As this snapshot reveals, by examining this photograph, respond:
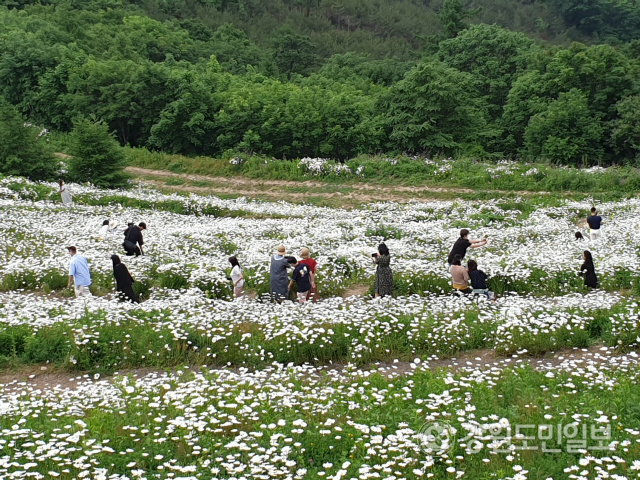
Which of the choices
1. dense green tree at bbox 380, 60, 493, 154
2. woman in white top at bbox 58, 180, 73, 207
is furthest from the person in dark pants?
dense green tree at bbox 380, 60, 493, 154

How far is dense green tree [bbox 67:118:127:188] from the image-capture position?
30859 mm

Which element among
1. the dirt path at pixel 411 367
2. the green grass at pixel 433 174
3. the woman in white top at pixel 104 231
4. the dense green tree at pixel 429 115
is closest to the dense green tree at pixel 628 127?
the green grass at pixel 433 174

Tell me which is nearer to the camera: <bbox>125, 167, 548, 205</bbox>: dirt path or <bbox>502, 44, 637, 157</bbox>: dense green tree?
<bbox>125, 167, 548, 205</bbox>: dirt path

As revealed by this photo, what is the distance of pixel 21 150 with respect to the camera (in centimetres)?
3050

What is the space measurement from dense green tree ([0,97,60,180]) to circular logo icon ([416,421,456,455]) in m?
27.9

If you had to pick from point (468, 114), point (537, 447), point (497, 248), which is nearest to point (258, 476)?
point (537, 447)

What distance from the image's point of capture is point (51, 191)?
2781cm

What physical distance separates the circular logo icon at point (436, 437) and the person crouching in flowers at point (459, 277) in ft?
21.8

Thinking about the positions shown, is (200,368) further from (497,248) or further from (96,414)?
(497,248)

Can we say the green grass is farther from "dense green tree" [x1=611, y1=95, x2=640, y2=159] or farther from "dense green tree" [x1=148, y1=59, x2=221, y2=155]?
"dense green tree" [x1=611, y1=95, x2=640, y2=159]

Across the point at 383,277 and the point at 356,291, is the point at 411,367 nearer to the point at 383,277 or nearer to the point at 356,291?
the point at 383,277

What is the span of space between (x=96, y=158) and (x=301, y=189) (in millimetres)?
10474

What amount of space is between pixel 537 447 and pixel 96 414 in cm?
549

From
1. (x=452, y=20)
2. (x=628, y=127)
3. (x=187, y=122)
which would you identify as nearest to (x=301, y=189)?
(x=187, y=122)
